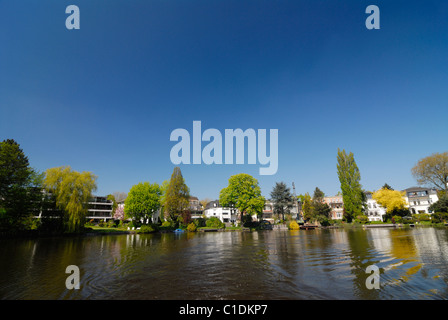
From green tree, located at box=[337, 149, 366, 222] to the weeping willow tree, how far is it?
67.7 metres

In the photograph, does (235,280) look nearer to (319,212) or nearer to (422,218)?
(319,212)

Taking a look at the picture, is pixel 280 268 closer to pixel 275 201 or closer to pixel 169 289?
pixel 169 289

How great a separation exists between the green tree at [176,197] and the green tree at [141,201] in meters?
4.07

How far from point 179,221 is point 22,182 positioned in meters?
36.9

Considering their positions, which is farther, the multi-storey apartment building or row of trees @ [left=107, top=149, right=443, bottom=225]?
the multi-storey apartment building

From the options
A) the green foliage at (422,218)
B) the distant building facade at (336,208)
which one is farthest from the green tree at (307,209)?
the green foliage at (422,218)

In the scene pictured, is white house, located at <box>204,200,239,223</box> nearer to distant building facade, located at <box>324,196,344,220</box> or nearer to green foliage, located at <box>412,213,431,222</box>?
distant building facade, located at <box>324,196,344,220</box>

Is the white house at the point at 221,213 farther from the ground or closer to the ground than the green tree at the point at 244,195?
closer to the ground

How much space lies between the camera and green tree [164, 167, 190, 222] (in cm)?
6331

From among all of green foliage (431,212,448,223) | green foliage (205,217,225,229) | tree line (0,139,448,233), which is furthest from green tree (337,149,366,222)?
green foliage (205,217,225,229)

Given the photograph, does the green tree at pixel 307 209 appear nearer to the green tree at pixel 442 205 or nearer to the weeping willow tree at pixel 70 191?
the green tree at pixel 442 205

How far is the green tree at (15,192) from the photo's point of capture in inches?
1398

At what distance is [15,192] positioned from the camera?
3600 centimetres

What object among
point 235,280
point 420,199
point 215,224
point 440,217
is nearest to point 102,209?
point 215,224
